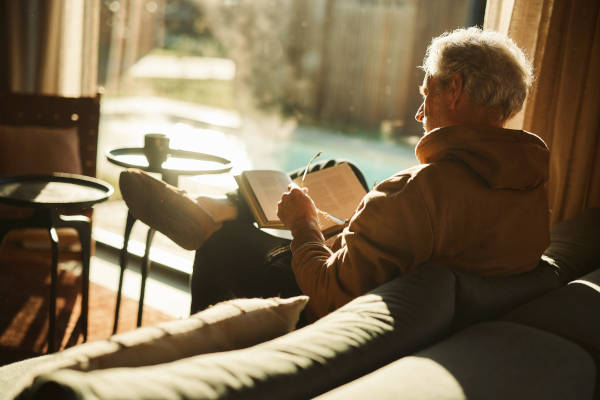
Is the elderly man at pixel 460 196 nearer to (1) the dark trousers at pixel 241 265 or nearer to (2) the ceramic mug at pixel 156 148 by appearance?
(1) the dark trousers at pixel 241 265

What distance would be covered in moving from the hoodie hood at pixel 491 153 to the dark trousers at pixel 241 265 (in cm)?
57

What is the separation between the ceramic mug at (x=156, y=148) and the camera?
2.00 meters

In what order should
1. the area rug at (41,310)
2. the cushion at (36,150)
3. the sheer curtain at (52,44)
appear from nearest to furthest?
the area rug at (41,310)
the cushion at (36,150)
the sheer curtain at (52,44)

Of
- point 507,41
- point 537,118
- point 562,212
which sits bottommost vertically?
point 562,212

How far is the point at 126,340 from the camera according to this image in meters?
0.68

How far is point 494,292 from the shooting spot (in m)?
1.11

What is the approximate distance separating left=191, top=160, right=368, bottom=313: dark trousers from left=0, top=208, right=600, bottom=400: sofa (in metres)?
0.64

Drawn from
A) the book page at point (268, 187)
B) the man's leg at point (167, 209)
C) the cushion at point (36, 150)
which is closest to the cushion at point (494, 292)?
the book page at point (268, 187)

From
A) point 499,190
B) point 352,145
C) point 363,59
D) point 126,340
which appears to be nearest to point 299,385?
point 126,340

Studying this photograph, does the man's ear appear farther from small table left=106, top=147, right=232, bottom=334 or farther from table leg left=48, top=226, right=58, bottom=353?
table leg left=48, top=226, right=58, bottom=353

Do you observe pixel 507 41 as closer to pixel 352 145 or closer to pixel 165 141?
pixel 165 141

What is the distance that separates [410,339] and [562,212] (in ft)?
4.62

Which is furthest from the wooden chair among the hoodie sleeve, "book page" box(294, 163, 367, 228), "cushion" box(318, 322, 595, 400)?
"cushion" box(318, 322, 595, 400)

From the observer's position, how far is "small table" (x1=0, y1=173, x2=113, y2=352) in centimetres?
177
